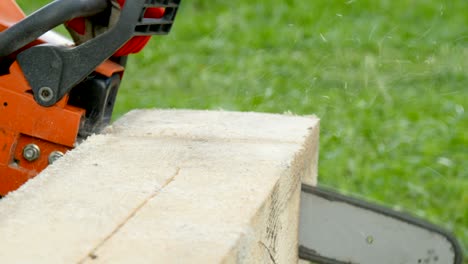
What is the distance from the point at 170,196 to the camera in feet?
5.34

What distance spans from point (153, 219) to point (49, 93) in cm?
60

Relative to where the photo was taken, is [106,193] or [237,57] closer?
[106,193]

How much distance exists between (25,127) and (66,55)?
183 mm

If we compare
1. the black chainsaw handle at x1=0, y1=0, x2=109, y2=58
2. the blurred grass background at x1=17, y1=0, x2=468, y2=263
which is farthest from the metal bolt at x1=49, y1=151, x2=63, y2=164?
the blurred grass background at x1=17, y1=0, x2=468, y2=263

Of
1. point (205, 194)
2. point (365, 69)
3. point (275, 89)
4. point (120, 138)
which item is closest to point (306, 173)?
point (120, 138)

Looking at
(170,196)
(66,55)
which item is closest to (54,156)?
(66,55)

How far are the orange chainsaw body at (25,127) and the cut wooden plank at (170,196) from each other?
0.07 metres

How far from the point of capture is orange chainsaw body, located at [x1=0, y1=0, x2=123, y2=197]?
6.60 feet

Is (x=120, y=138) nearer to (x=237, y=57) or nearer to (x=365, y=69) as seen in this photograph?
(x=365, y=69)

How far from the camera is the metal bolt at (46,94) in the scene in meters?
1.99

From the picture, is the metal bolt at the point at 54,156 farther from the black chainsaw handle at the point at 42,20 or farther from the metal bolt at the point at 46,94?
the black chainsaw handle at the point at 42,20

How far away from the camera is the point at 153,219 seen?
1503mm

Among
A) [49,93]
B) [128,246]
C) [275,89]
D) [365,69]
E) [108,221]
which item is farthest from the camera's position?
[275,89]

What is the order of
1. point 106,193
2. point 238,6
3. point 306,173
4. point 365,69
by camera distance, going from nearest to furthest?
point 106,193 < point 306,173 < point 365,69 < point 238,6
